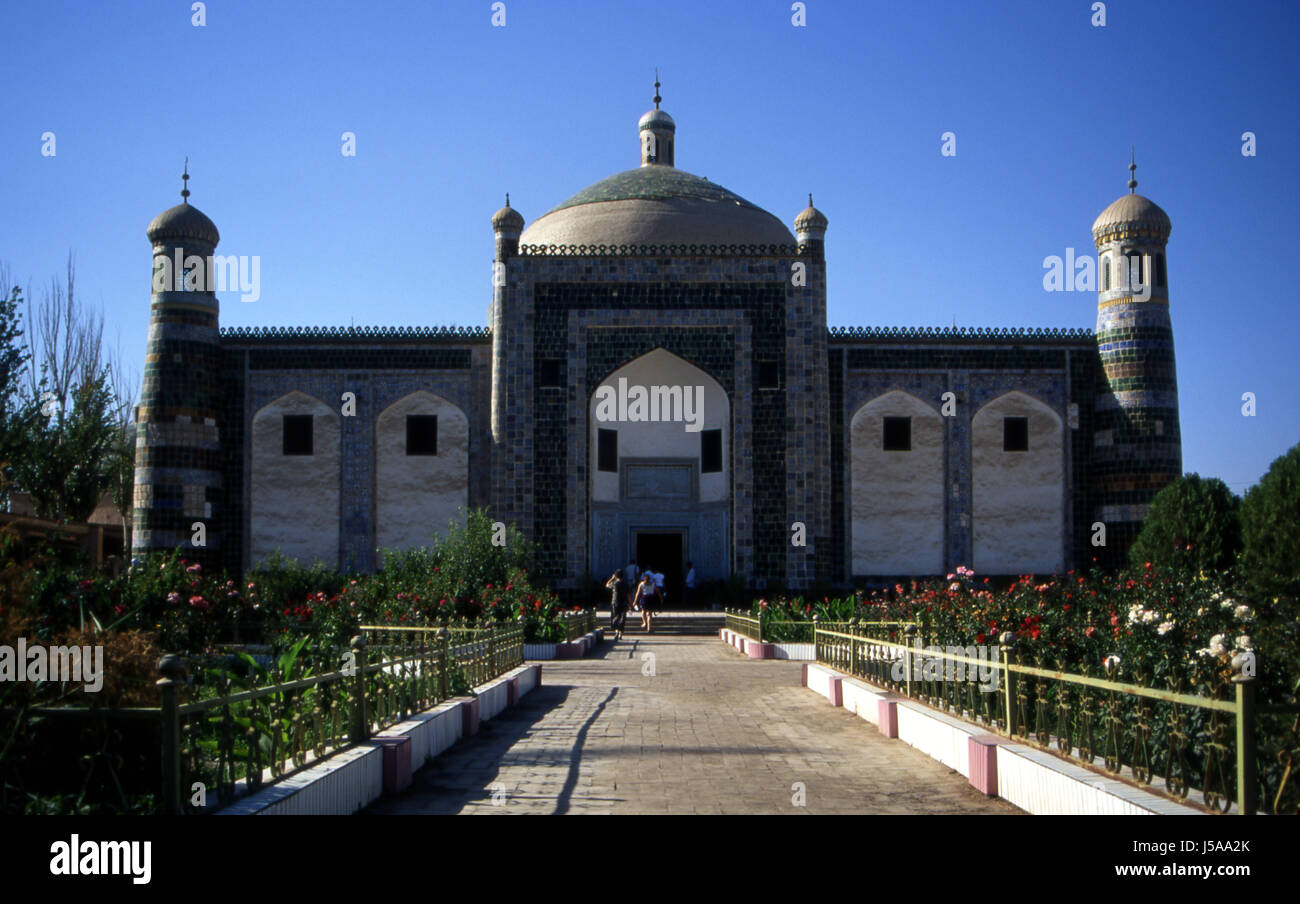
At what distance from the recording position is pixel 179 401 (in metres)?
22.8

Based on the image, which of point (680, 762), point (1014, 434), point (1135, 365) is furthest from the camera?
point (1014, 434)

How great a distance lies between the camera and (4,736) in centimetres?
421

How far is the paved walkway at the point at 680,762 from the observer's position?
5.91 meters

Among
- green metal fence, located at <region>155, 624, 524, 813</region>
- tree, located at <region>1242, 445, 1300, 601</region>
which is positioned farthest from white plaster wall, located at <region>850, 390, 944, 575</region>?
green metal fence, located at <region>155, 624, 524, 813</region>

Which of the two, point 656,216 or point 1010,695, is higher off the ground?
point 656,216

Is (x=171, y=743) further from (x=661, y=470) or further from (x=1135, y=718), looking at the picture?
(x=661, y=470)

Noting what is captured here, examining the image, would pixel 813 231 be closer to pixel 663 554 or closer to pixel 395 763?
pixel 663 554

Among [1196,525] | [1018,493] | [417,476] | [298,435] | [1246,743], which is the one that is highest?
[298,435]

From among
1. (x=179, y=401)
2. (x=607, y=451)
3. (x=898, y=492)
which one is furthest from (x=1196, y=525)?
(x=179, y=401)

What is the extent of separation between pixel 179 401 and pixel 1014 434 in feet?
55.7

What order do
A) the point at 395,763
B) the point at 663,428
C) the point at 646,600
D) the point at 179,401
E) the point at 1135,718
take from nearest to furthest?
the point at 1135,718 → the point at 395,763 → the point at 646,600 → the point at 179,401 → the point at 663,428

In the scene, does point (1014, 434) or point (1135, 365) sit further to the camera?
point (1014, 434)
